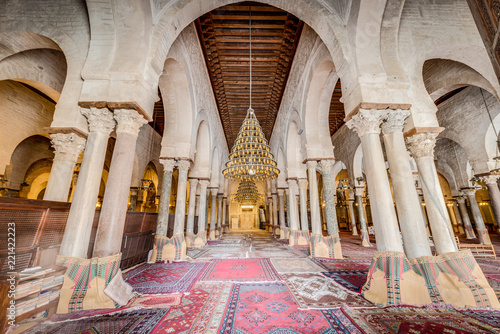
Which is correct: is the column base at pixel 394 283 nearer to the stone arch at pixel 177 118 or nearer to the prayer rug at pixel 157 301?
the prayer rug at pixel 157 301

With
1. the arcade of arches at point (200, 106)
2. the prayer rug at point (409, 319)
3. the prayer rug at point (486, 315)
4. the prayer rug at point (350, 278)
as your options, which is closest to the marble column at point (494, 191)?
the arcade of arches at point (200, 106)

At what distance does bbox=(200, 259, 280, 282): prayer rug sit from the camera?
146 inches

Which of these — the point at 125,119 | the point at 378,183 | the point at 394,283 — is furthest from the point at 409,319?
the point at 125,119

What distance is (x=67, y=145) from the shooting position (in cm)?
341

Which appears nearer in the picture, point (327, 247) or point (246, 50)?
point (327, 247)

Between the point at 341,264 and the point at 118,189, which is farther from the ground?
the point at 118,189

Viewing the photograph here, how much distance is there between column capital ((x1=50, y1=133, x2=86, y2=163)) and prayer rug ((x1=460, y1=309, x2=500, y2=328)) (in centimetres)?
590

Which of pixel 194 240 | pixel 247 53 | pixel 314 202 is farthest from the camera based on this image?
pixel 194 240

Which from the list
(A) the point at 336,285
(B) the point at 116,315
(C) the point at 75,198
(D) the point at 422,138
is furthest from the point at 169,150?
(D) the point at 422,138

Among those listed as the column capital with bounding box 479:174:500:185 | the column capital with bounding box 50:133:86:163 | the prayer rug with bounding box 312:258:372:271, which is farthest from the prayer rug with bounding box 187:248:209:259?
the column capital with bounding box 479:174:500:185

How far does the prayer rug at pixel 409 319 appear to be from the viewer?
1.91 m

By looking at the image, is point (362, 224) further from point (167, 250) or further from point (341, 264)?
point (167, 250)

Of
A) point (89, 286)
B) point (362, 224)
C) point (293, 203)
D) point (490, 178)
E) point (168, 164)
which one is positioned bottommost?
point (89, 286)

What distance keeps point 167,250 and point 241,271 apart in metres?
2.21
